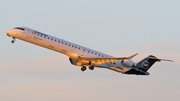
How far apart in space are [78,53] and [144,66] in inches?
553

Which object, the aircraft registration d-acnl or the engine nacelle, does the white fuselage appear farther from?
the engine nacelle

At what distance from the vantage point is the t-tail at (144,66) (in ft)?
178

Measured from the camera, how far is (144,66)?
181 feet

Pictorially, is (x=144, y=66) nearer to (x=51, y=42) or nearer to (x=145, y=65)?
(x=145, y=65)

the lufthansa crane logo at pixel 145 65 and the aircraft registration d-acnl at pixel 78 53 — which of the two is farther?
the lufthansa crane logo at pixel 145 65

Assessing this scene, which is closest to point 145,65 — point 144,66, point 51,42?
point 144,66

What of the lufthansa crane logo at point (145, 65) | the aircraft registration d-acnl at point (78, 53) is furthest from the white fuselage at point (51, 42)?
the lufthansa crane logo at point (145, 65)

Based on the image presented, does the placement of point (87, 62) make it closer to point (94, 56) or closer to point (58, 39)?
point (94, 56)

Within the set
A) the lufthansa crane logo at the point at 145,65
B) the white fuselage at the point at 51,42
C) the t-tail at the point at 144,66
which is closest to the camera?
the white fuselage at the point at 51,42

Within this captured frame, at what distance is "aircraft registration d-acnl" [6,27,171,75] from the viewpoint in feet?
147

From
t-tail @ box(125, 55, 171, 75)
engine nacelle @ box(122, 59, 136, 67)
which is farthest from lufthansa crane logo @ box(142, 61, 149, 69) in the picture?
engine nacelle @ box(122, 59, 136, 67)

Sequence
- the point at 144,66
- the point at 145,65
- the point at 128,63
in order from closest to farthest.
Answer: the point at 128,63, the point at 144,66, the point at 145,65

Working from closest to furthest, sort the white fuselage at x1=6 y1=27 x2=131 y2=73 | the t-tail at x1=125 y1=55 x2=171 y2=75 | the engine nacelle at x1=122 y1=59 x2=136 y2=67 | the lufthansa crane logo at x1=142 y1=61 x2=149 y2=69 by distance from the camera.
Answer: the white fuselage at x1=6 y1=27 x2=131 y2=73 → the engine nacelle at x1=122 y1=59 x2=136 y2=67 → the t-tail at x1=125 y1=55 x2=171 y2=75 → the lufthansa crane logo at x1=142 y1=61 x2=149 y2=69

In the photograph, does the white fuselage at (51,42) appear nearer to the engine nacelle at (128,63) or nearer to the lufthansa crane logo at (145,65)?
the engine nacelle at (128,63)
